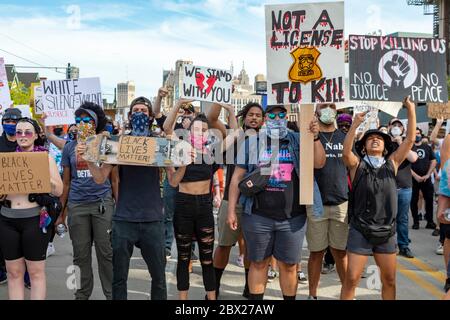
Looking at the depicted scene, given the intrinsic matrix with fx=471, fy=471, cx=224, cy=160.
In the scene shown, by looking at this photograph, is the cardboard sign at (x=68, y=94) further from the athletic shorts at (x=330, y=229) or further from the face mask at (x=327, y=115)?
the athletic shorts at (x=330, y=229)

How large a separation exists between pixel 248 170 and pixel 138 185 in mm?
1000

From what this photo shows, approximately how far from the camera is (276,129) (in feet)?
14.2

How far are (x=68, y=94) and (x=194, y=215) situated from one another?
3844mm

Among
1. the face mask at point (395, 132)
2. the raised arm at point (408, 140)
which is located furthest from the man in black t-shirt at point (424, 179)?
the raised arm at point (408, 140)

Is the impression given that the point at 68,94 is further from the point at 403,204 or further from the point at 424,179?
the point at 424,179

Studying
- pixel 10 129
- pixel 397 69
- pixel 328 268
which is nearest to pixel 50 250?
pixel 10 129

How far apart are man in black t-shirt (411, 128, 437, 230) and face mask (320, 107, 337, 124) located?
506 centimetres

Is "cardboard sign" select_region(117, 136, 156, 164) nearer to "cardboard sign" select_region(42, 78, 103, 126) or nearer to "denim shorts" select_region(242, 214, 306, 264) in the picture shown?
"denim shorts" select_region(242, 214, 306, 264)

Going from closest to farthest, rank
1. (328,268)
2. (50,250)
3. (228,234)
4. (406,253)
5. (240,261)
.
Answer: (228,234) → (328,268) → (240,261) → (50,250) → (406,253)

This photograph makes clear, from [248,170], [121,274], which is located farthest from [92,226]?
[248,170]

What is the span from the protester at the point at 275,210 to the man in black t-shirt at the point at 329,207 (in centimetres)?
55

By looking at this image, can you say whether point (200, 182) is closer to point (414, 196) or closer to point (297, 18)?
point (297, 18)

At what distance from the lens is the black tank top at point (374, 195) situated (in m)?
4.16

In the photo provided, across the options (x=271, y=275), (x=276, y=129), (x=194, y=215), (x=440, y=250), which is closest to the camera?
(x=276, y=129)
